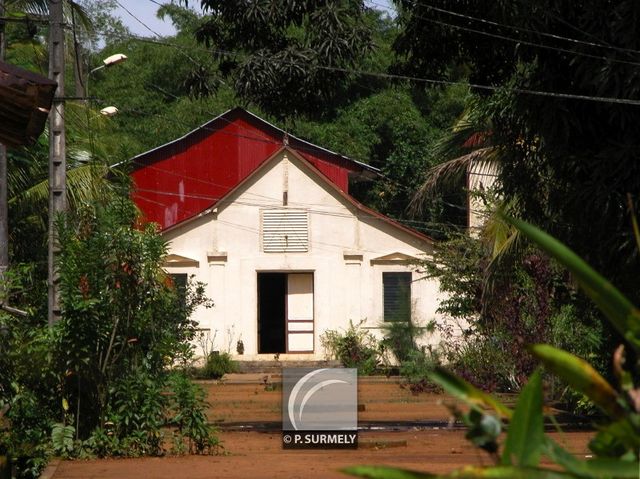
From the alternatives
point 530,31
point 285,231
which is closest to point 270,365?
point 285,231

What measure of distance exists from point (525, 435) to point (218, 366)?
29.5m

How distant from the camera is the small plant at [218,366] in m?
31.2

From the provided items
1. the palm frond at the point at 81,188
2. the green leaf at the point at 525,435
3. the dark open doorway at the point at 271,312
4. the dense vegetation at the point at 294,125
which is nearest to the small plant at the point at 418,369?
the dark open doorway at the point at 271,312

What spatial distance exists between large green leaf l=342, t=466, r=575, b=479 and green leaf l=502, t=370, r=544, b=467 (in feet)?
0.28

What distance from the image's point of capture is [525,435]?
2127 millimetres

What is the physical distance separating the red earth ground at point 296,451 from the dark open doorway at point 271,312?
836 cm

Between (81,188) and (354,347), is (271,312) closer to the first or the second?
(354,347)

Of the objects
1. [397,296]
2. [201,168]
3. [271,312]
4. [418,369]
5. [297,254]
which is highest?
[201,168]

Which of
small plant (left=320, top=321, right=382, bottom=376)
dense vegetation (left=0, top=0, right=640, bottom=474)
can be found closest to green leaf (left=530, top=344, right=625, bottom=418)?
dense vegetation (left=0, top=0, right=640, bottom=474)

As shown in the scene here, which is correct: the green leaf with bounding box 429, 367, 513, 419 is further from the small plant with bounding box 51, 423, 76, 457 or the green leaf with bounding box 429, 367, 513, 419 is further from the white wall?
the white wall

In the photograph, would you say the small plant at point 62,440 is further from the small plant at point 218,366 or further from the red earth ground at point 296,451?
the small plant at point 218,366

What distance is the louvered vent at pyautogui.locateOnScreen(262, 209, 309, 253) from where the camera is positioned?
33125 millimetres

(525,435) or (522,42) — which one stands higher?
(522,42)

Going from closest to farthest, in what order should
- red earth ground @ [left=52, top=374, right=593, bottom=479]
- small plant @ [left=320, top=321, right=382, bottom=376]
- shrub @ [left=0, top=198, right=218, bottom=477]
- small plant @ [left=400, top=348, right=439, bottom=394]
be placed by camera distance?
red earth ground @ [left=52, top=374, right=593, bottom=479] < shrub @ [left=0, top=198, right=218, bottom=477] < small plant @ [left=400, top=348, right=439, bottom=394] < small plant @ [left=320, top=321, right=382, bottom=376]
